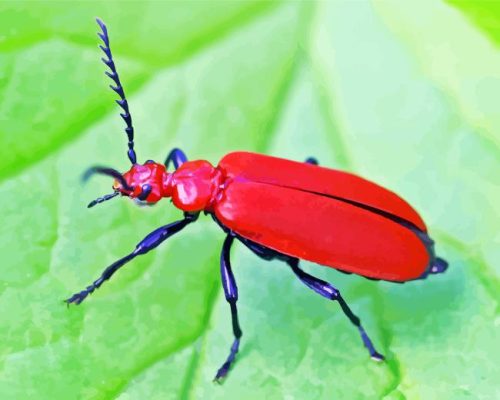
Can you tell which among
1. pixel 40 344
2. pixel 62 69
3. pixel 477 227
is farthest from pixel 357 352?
pixel 62 69

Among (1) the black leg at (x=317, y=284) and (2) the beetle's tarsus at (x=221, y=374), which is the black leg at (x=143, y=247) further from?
(2) the beetle's tarsus at (x=221, y=374)

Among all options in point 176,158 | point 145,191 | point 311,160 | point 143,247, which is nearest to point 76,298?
point 143,247

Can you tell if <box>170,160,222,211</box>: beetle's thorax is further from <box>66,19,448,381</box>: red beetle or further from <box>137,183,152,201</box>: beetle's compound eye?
<box>137,183,152,201</box>: beetle's compound eye

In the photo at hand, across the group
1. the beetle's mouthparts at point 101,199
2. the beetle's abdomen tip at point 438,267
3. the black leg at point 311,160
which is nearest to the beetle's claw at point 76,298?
the beetle's mouthparts at point 101,199

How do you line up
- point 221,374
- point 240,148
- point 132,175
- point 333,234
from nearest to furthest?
point 221,374
point 333,234
point 132,175
point 240,148

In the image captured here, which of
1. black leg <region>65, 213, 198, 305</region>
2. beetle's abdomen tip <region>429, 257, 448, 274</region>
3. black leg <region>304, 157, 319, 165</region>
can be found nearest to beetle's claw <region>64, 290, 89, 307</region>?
black leg <region>65, 213, 198, 305</region>

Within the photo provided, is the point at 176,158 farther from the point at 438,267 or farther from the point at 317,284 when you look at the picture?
the point at 438,267
